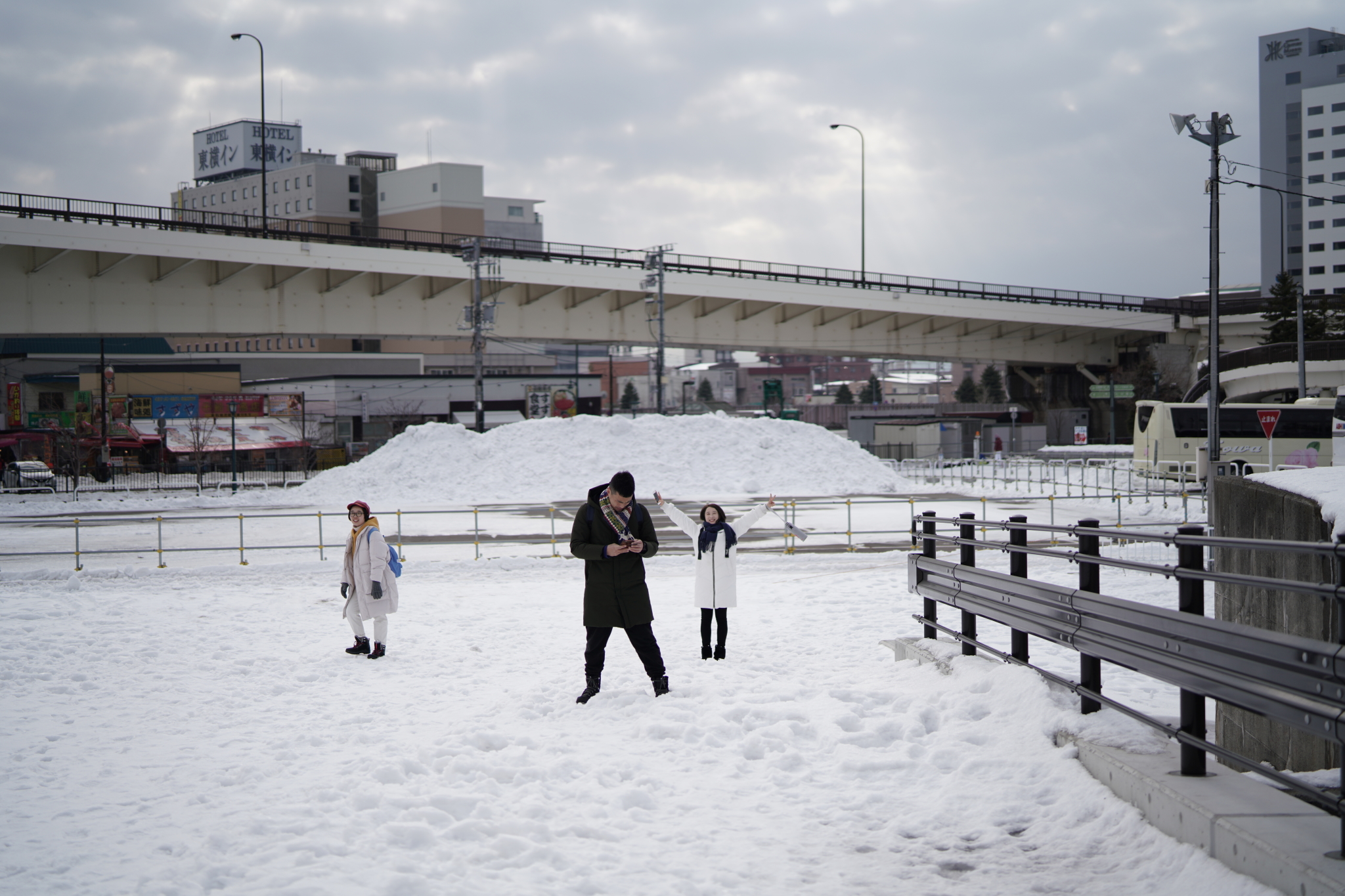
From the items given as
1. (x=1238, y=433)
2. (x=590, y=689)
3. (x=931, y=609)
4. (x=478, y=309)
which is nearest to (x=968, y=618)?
(x=931, y=609)

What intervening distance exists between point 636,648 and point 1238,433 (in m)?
37.0

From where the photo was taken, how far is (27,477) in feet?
128

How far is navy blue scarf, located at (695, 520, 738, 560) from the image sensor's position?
9.32 m

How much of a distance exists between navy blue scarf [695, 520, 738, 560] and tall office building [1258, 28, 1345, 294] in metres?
114

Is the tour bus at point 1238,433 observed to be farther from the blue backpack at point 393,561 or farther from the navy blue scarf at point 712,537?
the blue backpack at point 393,561

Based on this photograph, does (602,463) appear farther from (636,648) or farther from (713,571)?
(636,648)

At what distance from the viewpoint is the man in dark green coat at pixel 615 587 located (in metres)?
7.47

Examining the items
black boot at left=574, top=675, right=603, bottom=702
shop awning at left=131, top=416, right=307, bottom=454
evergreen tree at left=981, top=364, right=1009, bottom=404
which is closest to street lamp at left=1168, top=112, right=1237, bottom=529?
black boot at left=574, top=675, right=603, bottom=702

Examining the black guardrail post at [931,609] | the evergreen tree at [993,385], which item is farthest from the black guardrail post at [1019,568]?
the evergreen tree at [993,385]

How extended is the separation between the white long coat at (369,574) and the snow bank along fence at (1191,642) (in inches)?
227

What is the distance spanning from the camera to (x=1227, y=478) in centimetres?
625

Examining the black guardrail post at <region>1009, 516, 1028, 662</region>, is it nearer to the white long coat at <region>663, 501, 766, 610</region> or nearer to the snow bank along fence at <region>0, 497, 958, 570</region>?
the white long coat at <region>663, 501, 766, 610</region>

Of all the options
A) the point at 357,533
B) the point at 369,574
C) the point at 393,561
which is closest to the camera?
the point at 369,574

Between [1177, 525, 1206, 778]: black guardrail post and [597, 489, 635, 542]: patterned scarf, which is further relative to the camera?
[597, 489, 635, 542]: patterned scarf
